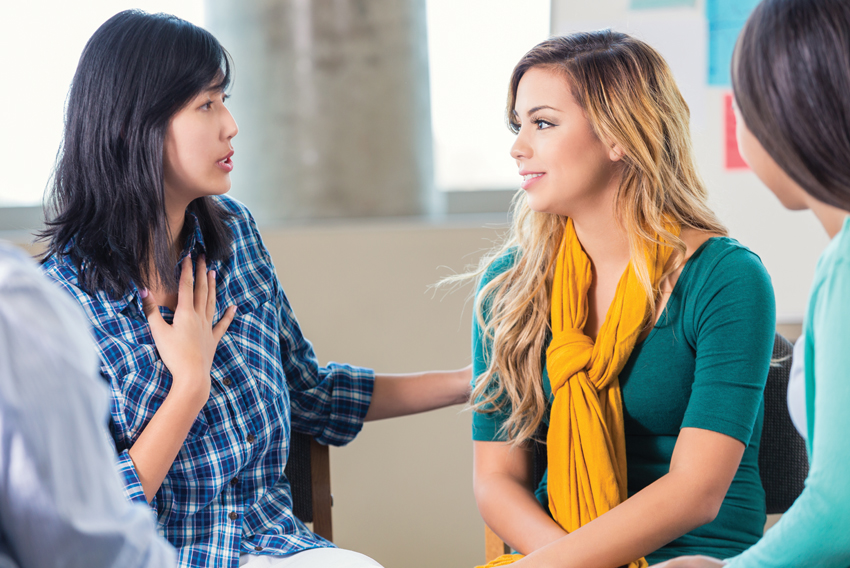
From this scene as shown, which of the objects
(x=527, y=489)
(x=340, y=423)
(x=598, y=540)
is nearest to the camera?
(x=598, y=540)

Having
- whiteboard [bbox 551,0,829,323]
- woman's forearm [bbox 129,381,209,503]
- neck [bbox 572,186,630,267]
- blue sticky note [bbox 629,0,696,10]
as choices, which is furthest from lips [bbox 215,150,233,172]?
blue sticky note [bbox 629,0,696,10]

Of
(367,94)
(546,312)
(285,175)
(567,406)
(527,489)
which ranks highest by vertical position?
(367,94)

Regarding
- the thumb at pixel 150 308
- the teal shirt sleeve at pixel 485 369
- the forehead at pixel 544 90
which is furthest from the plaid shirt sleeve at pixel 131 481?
the forehead at pixel 544 90

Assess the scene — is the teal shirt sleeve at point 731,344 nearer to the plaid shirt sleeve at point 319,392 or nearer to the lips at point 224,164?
the plaid shirt sleeve at point 319,392

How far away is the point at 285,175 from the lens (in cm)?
210

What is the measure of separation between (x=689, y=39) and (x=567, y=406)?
151cm

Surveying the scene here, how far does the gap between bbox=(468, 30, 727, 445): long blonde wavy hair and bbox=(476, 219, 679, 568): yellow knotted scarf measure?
0.05 metres

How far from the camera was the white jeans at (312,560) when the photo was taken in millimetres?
1203

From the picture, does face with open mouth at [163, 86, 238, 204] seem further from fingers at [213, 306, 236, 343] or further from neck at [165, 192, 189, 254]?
fingers at [213, 306, 236, 343]

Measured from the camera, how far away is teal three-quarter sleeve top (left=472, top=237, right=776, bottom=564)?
3.72 ft

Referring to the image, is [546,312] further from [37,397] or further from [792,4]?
[37,397]

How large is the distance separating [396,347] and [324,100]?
2.52 ft

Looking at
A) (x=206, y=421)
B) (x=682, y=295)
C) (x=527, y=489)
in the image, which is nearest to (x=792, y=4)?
(x=682, y=295)

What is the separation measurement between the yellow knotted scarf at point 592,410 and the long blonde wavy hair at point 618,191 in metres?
0.05
